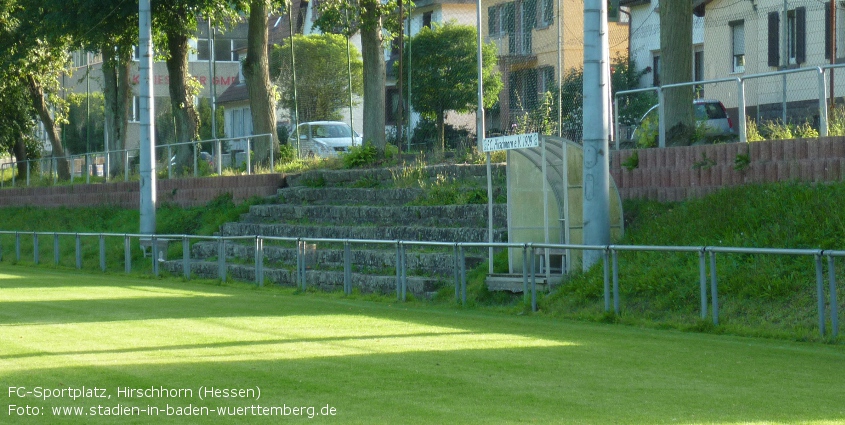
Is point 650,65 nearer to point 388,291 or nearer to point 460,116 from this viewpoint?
point 460,116

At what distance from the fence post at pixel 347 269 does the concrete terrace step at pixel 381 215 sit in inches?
97.2

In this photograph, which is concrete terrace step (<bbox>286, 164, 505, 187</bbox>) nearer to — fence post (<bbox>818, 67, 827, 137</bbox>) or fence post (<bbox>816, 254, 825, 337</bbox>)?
fence post (<bbox>818, 67, 827, 137</bbox>)

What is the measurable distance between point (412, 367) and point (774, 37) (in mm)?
25994

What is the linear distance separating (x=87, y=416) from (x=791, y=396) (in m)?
4.97

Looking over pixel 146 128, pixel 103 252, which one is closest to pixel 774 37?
pixel 146 128

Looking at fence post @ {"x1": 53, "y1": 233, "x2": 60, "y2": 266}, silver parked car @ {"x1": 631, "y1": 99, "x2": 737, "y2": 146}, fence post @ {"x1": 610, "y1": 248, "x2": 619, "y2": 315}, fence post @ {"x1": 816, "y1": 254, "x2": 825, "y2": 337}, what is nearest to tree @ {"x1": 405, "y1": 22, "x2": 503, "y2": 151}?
fence post @ {"x1": 53, "y1": 233, "x2": 60, "y2": 266}

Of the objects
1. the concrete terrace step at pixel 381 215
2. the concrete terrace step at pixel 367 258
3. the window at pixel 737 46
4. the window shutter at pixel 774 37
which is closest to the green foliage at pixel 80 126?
the window at pixel 737 46

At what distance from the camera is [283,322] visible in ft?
44.2

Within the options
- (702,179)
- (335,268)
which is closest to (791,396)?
(702,179)

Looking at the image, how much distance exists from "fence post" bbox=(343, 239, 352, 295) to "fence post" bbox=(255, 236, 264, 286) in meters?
2.66

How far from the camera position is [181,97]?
35.6 metres

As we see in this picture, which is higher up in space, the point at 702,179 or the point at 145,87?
the point at 145,87

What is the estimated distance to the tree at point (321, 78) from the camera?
56.0m

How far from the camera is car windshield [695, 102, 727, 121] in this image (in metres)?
19.2
